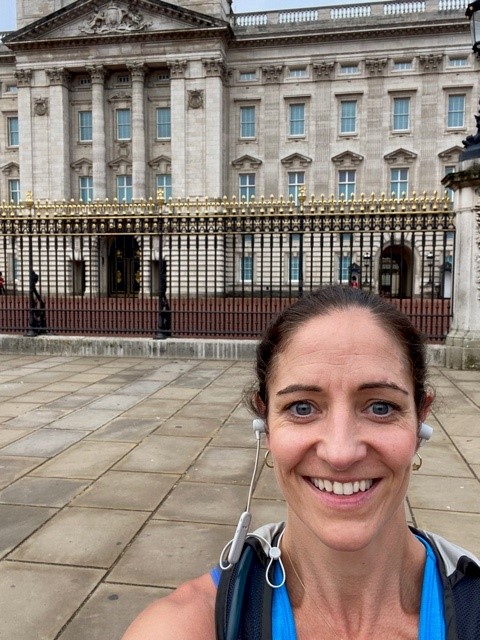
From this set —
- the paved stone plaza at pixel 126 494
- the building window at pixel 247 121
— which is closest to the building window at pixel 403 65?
the building window at pixel 247 121

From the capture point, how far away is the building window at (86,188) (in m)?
39.8

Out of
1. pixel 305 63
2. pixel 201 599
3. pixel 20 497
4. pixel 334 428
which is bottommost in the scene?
pixel 20 497

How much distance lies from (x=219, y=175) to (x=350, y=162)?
8901 millimetres

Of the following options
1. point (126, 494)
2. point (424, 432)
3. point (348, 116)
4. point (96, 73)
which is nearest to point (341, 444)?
point (424, 432)

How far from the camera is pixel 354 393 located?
134cm

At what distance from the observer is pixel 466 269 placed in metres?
9.65

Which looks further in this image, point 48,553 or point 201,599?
point 48,553

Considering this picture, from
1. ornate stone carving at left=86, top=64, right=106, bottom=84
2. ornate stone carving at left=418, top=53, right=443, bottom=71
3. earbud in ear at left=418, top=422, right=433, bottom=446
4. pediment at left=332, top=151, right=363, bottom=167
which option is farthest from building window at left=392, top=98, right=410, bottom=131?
earbud in ear at left=418, top=422, right=433, bottom=446

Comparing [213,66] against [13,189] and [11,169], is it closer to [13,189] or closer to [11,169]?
[11,169]

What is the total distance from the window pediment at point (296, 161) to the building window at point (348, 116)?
308cm

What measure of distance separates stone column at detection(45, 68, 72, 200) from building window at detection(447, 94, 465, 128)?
2601 centimetres

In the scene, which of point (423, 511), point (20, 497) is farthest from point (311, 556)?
point (20, 497)

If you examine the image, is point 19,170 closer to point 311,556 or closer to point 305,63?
point 305,63

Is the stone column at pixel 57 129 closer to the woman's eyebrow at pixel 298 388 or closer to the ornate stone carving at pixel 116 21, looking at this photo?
the ornate stone carving at pixel 116 21
